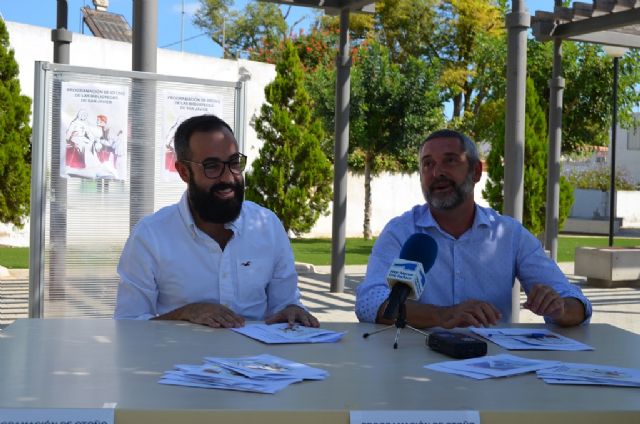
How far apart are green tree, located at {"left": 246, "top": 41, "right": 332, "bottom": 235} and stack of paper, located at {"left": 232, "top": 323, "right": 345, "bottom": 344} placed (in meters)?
16.0

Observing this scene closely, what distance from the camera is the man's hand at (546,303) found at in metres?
3.30

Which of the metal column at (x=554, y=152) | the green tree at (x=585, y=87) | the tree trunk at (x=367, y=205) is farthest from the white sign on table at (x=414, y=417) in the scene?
the green tree at (x=585, y=87)

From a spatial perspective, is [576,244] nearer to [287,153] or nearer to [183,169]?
[287,153]

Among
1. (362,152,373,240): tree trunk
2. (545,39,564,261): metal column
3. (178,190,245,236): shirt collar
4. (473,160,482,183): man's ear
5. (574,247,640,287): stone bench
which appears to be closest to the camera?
(178,190,245,236): shirt collar

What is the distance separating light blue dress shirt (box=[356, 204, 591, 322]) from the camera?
381cm

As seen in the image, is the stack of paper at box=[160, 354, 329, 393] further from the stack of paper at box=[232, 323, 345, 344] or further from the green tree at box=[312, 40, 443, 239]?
the green tree at box=[312, 40, 443, 239]

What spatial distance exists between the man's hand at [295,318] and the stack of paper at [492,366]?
77 centimetres

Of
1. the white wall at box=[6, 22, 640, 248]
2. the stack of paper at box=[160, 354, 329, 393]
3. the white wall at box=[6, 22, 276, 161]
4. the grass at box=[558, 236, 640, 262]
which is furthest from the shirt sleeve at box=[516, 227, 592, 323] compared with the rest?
the grass at box=[558, 236, 640, 262]

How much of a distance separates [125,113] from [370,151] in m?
16.1

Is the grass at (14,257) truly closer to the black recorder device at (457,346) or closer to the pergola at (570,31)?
the pergola at (570,31)

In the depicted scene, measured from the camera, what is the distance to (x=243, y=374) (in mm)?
2215

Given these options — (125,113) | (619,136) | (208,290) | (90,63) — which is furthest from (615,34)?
(619,136)

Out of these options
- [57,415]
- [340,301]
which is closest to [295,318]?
[57,415]

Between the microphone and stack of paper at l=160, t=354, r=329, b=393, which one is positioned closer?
stack of paper at l=160, t=354, r=329, b=393
